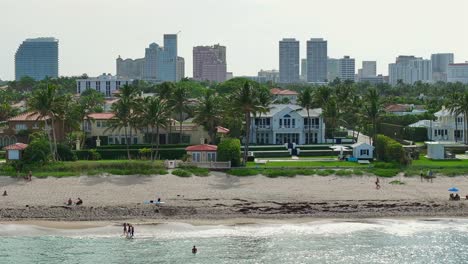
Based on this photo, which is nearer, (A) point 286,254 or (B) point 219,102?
(A) point 286,254

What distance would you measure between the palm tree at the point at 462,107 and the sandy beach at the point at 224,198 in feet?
70.3

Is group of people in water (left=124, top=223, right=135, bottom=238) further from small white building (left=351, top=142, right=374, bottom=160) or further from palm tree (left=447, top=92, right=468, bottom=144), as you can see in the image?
palm tree (left=447, top=92, right=468, bottom=144)

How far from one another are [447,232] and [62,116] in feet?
127

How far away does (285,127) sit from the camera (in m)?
84.0

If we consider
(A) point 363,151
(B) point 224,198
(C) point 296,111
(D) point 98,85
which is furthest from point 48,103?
(D) point 98,85

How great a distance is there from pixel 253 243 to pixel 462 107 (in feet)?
148

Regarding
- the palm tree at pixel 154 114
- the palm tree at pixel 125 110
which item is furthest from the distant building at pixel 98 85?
the palm tree at pixel 154 114

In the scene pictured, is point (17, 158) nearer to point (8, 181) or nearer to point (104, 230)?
point (8, 181)

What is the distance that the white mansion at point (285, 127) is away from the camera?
83.6m

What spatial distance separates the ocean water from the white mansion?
113ft

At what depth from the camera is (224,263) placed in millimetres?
39719

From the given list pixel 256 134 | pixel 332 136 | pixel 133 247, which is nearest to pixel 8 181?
pixel 133 247

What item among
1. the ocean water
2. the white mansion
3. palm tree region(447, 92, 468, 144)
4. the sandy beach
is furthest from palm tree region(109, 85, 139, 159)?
palm tree region(447, 92, 468, 144)

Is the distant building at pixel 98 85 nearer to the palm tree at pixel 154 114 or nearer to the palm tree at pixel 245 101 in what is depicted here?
the palm tree at pixel 154 114
